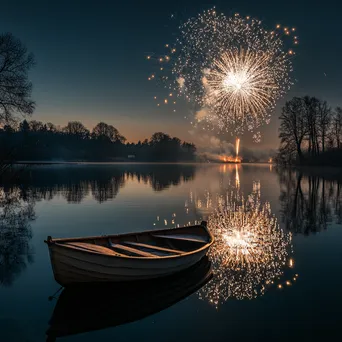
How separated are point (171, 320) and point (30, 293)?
461cm

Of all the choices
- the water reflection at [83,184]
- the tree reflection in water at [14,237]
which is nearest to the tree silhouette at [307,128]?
the water reflection at [83,184]

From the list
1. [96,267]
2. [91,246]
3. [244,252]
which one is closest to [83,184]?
[244,252]

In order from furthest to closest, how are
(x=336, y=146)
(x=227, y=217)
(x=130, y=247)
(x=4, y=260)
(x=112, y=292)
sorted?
(x=336, y=146) → (x=227, y=217) → (x=4, y=260) → (x=130, y=247) → (x=112, y=292)

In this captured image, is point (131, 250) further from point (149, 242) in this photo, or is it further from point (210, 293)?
point (210, 293)

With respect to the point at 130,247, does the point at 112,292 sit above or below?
below

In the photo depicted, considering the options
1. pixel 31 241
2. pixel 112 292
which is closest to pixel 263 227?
pixel 112 292

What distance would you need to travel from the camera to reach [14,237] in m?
16.1

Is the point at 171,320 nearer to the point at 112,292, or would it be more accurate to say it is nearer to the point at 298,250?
the point at 112,292

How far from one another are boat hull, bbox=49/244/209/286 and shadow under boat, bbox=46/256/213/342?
333 millimetres

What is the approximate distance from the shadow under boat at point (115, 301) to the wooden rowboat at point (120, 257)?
0.32m

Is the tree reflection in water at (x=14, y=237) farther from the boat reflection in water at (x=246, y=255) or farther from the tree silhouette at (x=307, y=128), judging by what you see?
the tree silhouette at (x=307, y=128)

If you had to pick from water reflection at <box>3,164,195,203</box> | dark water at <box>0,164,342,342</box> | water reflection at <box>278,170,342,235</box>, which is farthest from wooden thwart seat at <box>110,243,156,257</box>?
water reflection at <box>3,164,195,203</box>

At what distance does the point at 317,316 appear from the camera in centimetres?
854

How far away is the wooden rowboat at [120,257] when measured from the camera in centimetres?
945
